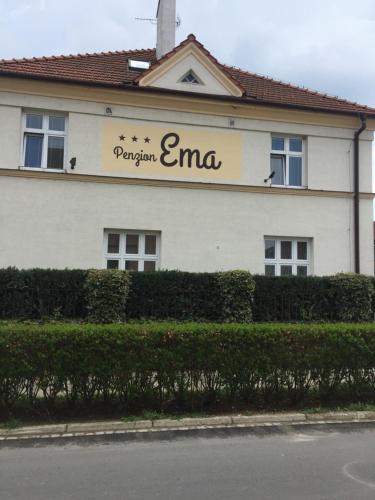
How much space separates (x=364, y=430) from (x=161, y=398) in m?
2.88

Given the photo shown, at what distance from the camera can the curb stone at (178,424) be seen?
6.15 m

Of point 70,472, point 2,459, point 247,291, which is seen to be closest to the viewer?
point 70,472

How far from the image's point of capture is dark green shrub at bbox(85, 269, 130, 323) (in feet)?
36.6

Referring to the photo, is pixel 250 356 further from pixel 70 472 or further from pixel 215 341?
pixel 70 472

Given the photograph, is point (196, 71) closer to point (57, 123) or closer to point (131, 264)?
point (57, 123)

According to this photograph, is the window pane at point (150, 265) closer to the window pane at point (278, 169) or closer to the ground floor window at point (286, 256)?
the ground floor window at point (286, 256)

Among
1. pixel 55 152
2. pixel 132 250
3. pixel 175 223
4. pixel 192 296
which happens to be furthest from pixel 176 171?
pixel 192 296

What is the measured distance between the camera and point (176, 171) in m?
14.0

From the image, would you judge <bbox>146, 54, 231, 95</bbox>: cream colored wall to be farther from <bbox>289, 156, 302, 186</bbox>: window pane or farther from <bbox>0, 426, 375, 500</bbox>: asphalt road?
<bbox>0, 426, 375, 500</bbox>: asphalt road

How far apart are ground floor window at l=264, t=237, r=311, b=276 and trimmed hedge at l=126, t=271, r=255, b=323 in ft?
8.54

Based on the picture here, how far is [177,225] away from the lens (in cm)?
1374

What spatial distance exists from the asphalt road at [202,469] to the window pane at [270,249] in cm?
850

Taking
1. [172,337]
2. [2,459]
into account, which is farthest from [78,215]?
[2,459]

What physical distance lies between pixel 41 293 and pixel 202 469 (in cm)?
744
